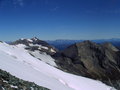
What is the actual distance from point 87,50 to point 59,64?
17.2 m

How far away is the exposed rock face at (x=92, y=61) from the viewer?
9038cm

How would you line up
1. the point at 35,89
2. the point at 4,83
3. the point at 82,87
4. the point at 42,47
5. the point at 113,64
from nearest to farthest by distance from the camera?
1. the point at 4,83
2. the point at 35,89
3. the point at 82,87
4. the point at 113,64
5. the point at 42,47

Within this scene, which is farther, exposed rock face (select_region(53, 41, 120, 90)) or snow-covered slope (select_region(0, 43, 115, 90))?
exposed rock face (select_region(53, 41, 120, 90))

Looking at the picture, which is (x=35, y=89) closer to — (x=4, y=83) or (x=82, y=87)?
(x=4, y=83)

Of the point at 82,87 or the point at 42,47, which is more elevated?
the point at 42,47

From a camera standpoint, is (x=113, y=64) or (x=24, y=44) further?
(x=24, y=44)

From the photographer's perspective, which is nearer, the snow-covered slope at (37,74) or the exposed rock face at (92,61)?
the snow-covered slope at (37,74)

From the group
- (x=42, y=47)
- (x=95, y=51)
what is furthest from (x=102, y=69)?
(x=42, y=47)

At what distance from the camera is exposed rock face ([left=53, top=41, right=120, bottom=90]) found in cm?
9038

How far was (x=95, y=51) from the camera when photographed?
105 metres

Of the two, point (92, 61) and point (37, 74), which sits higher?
point (92, 61)

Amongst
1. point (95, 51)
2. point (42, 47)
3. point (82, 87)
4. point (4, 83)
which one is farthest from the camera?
point (42, 47)

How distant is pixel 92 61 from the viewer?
97438 mm

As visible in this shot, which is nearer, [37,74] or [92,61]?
[37,74]
